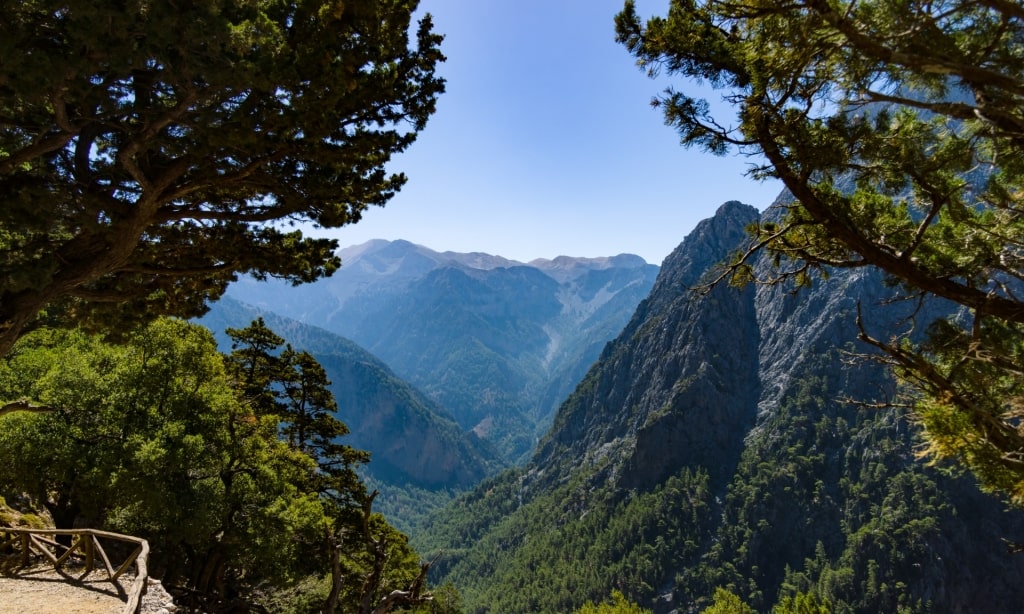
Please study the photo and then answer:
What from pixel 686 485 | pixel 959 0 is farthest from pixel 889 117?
pixel 686 485

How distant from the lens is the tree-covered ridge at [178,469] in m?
14.8

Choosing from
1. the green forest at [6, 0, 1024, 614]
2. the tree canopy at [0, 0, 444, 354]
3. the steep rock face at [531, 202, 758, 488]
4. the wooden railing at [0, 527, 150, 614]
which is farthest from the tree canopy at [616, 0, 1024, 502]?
the steep rock face at [531, 202, 758, 488]

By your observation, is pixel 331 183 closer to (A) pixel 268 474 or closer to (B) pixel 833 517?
(A) pixel 268 474

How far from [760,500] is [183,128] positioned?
525ft

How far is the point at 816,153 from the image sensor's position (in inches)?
266

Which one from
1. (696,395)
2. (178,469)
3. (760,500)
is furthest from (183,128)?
(696,395)

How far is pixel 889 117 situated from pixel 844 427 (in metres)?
165

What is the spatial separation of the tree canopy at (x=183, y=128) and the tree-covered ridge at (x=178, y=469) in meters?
7.63

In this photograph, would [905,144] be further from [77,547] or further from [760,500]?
[760,500]

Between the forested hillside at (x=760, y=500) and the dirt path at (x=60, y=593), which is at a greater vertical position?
the dirt path at (x=60, y=593)

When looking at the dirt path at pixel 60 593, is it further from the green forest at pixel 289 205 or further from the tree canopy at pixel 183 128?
the tree canopy at pixel 183 128

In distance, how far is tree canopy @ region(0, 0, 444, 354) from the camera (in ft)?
20.0

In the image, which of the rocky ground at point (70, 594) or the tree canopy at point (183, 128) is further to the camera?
the rocky ground at point (70, 594)

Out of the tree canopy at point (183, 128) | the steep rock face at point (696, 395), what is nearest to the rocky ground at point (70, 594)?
the tree canopy at point (183, 128)
